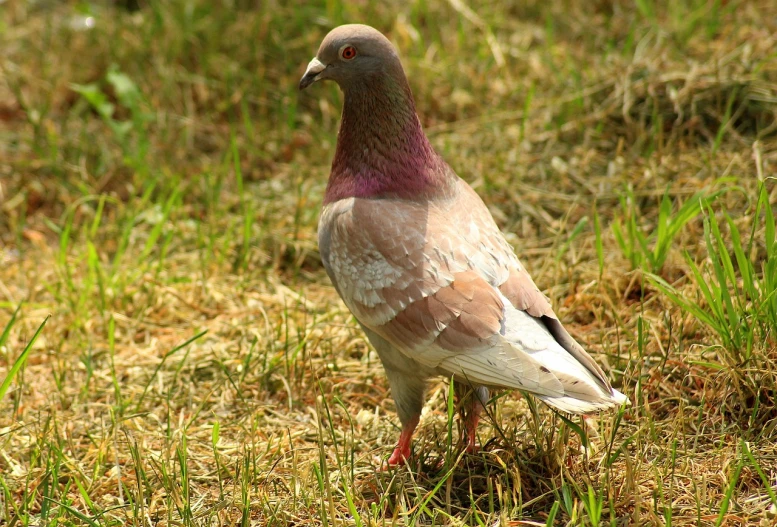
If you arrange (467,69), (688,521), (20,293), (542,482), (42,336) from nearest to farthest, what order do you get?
(688,521) < (542,482) < (42,336) < (20,293) < (467,69)

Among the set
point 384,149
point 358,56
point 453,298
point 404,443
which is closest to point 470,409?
point 404,443

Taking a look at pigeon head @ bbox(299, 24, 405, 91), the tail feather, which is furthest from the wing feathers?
pigeon head @ bbox(299, 24, 405, 91)

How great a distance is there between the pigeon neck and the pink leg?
0.78 meters

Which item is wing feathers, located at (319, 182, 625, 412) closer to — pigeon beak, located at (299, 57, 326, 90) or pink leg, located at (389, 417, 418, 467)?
pink leg, located at (389, 417, 418, 467)

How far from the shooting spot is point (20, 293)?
4156mm

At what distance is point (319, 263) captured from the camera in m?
4.38

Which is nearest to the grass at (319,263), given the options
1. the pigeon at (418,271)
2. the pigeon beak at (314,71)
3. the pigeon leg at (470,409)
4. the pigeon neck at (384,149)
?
the pigeon leg at (470,409)

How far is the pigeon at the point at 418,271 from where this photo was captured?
260 centimetres

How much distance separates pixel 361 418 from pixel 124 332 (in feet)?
4.12

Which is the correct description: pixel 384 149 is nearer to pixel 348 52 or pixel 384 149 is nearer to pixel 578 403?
pixel 348 52

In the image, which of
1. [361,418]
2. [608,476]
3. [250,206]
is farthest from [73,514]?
[250,206]

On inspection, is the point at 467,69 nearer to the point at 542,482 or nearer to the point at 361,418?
the point at 361,418

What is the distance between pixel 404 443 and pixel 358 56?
4.44 ft

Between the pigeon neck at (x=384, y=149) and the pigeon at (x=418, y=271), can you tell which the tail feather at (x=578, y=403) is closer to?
the pigeon at (x=418, y=271)
